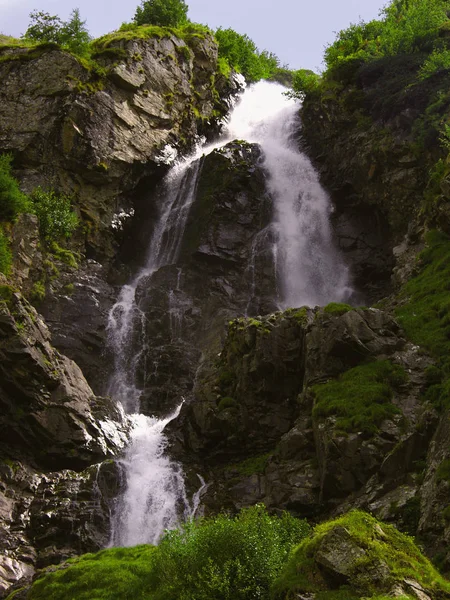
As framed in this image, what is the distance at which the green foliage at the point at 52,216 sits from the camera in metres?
32.6

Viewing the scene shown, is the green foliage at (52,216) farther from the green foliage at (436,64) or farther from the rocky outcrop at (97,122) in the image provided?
the green foliage at (436,64)

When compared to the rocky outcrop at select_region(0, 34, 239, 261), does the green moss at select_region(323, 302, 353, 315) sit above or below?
below

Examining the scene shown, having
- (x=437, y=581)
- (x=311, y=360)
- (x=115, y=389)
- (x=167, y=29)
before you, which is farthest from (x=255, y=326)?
(x=167, y=29)

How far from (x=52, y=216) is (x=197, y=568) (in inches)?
974

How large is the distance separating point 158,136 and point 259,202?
8.32 metres

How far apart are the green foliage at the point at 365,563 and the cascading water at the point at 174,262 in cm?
1176

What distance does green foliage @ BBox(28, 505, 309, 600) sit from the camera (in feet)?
37.1

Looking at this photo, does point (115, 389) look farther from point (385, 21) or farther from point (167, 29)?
point (385, 21)

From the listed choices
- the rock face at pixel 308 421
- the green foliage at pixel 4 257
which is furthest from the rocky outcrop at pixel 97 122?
the rock face at pixel 308 421

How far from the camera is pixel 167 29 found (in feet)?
146

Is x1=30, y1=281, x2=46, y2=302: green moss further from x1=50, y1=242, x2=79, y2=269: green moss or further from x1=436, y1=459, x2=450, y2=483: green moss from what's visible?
x1=436, y1=459, x2=450, y2=483: green moss

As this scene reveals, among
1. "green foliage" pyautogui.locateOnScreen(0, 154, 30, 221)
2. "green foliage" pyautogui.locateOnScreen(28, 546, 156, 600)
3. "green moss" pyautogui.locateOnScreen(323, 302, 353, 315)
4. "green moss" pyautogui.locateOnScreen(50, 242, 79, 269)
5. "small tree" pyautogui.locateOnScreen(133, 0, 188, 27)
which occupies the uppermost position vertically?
"small tree" pyautogui.locateOnScreen(133, 0, 188, 27)

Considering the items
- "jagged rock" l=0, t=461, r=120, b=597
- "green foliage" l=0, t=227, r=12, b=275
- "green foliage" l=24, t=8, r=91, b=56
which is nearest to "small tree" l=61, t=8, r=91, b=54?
"green foliage" l=24, t=8, r=91, b=56

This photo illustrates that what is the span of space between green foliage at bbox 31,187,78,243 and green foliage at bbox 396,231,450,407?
18183 millimetres
